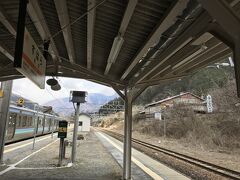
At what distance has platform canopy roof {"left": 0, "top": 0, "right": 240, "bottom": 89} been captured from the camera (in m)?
4.10

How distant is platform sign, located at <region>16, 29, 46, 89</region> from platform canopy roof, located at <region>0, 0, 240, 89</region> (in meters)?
0.75

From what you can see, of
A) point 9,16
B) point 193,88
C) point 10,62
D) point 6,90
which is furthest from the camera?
point 193,88

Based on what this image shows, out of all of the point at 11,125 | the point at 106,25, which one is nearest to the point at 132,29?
the point at 106,25

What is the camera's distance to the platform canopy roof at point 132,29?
13.5ft

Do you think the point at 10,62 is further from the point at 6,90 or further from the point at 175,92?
the point at 175,92

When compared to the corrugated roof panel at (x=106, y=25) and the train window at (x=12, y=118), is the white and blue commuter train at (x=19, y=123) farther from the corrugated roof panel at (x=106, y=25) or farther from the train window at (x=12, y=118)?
the corrugated roof panel at (x=106, y=25)

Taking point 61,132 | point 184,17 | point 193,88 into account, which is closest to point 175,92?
point 193,88

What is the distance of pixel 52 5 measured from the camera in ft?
16.0

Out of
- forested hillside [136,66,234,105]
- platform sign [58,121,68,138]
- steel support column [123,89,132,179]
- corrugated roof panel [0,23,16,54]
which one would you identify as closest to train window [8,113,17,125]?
platform sign [58,121,68,138]

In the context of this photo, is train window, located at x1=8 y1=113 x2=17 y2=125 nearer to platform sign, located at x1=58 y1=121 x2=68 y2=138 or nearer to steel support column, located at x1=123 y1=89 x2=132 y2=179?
platform sign, located at x1=58 y1=121 x2=68 y2=138

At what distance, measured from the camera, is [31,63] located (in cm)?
399

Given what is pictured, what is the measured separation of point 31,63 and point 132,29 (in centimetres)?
224

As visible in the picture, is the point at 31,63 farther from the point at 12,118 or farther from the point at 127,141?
the point at 12,118

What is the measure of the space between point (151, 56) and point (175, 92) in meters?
69.8
